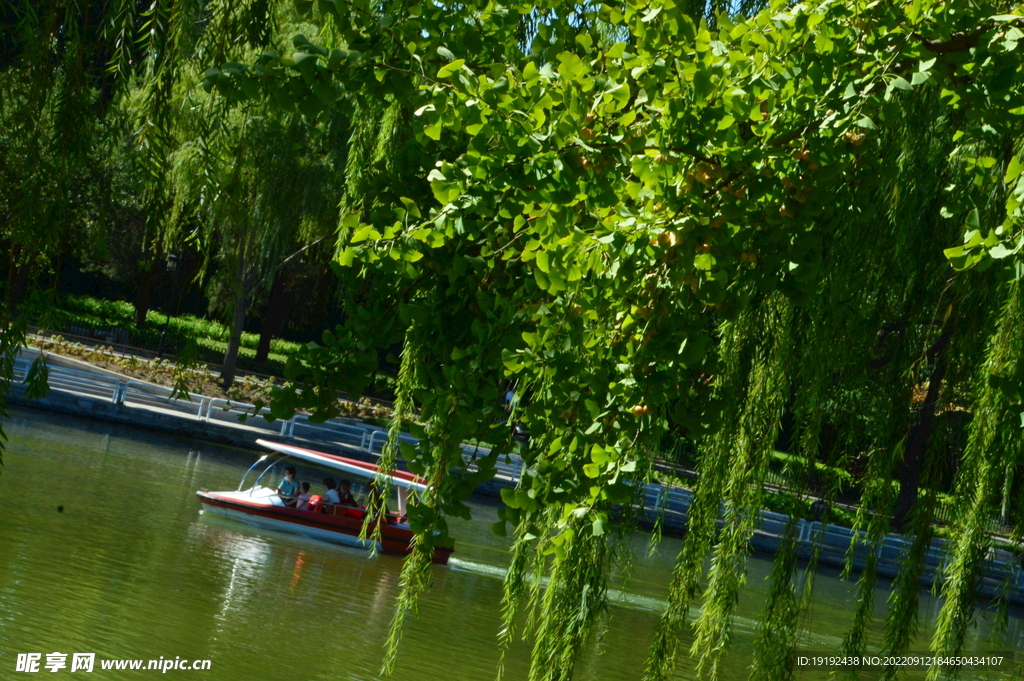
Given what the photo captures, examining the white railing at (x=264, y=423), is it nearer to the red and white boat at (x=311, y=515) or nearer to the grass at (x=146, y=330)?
the red and white boat at (x=311, y=515)

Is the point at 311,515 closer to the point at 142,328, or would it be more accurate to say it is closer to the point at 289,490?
the point at 289,490

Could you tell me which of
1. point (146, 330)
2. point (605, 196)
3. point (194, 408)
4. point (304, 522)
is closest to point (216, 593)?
point (304, 522)

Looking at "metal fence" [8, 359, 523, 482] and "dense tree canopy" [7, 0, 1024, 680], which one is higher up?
"dense tree canopy" [7, 0, 1024, 680]

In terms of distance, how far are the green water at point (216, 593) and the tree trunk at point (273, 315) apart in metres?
18.6

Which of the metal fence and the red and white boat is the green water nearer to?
the red and white boat

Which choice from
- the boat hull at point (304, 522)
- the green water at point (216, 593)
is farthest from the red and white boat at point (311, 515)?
the green water at point (216, 593)

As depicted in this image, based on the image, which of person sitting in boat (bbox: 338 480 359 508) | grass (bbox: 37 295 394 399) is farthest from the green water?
grass (bbox: 37 295 394 399)

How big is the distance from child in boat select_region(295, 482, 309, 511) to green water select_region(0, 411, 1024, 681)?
673mm

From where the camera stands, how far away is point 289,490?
762 inches

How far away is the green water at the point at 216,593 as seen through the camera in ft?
36.8

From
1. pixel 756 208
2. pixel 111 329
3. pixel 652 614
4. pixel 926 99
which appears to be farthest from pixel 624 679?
pixel 111 329

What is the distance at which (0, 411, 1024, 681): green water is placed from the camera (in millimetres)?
11219

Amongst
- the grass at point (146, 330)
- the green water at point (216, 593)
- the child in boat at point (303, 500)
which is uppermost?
the grass at point (146, 330)

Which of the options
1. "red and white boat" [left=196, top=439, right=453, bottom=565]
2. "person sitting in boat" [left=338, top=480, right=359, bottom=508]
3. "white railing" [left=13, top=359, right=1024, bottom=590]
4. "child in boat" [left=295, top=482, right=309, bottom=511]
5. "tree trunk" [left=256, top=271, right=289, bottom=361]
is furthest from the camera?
"tree trunk" [left=256, top=271, right=289, bottom=361]
